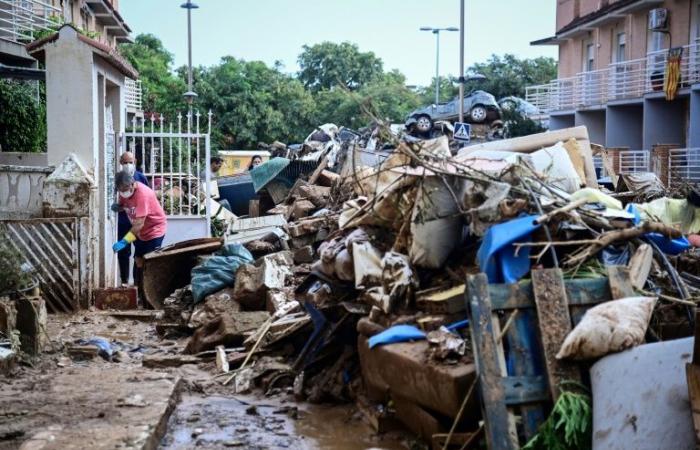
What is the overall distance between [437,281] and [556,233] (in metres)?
1.17

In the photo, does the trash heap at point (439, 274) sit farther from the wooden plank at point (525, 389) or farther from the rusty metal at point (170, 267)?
the rusty metal at point (170, 267)

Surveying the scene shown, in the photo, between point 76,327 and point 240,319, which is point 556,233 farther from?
point 76,327

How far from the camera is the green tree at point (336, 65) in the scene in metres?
A: 68.2

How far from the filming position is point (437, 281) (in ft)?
24.1

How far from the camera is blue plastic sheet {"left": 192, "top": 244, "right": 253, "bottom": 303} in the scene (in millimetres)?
11460

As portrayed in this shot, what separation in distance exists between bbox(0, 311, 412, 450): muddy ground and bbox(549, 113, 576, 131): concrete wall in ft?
97.2

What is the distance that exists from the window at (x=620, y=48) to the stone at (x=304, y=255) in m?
23.5

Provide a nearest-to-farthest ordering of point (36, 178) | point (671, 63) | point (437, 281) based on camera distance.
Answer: point (437, 281), point (36, 178), point (671, 63)

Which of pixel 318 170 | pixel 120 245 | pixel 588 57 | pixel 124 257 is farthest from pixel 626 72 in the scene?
pixel 120 245

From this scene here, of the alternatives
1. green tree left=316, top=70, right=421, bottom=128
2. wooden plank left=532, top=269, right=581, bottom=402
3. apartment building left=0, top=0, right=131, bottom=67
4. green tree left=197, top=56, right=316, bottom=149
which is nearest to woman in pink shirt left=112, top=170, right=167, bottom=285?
wooden plank left=532, top=269, right=581, bottom=402

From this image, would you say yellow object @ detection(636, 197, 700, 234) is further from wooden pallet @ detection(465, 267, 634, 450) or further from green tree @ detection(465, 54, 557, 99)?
green tree @ detection(465, 54, 557, 99)

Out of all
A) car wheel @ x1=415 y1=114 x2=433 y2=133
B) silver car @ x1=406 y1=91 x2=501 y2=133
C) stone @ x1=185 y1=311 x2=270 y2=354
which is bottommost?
stone @ x1=185 y1=311 x2=270 y2=354

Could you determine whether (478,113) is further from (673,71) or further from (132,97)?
(132,97)

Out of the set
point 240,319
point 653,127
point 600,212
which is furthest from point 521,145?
point 653,127
